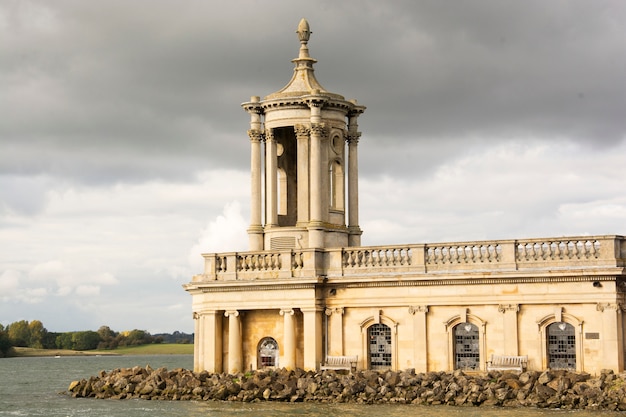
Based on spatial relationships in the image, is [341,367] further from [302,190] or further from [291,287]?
[302,190]

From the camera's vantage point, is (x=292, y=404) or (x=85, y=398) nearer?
(x=292, y=404)

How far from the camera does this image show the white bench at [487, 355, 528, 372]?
137 feet

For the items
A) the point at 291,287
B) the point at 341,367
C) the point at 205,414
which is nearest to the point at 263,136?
the point at 291,287

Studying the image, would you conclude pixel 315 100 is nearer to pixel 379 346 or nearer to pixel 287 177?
pixel 287 177

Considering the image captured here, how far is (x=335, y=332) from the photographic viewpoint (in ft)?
148

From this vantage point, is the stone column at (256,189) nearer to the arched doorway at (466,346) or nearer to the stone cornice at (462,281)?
the stone cornice at (462,281)

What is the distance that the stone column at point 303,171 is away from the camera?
48.2 meters

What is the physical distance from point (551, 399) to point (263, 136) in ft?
53.0

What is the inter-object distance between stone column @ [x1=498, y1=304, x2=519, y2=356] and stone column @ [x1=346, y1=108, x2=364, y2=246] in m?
8.96

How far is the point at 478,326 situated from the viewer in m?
42.9

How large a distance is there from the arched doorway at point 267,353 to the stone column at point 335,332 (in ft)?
6.99

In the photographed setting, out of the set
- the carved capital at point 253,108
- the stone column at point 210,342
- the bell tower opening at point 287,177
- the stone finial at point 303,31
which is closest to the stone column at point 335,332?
the stone column at point 210,342

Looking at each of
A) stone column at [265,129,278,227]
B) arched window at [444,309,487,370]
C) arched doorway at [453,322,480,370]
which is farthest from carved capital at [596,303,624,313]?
stone column at [265,129,278,227]

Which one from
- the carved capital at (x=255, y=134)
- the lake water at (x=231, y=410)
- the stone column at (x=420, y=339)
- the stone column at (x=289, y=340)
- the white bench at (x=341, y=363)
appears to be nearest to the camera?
the lake water at (x=231, y=410)
